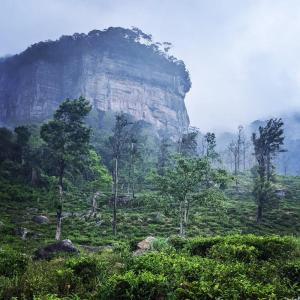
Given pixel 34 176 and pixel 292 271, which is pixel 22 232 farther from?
pixel 292 271

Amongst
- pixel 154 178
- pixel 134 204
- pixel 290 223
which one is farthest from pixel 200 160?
pixel 134 204

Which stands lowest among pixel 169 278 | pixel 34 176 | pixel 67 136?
pixel 169 278

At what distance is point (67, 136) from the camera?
50.2m

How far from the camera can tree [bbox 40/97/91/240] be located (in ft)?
161

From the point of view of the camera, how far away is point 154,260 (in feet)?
48.6

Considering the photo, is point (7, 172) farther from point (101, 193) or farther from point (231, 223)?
point (231, 223)

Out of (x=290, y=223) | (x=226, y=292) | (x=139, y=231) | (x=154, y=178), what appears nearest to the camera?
(x=226, y=292)

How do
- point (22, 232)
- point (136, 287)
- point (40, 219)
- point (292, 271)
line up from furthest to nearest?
point (40, 219) → point (22, 232) → point (292, 271) → point (136, 287)

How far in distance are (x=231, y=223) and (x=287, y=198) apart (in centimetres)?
2918

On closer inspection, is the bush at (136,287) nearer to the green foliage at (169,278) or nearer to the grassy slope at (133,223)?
the green foliage at (169,278)

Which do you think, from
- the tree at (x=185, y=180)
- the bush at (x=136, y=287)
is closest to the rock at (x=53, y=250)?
the bush at (x=136, y=287)

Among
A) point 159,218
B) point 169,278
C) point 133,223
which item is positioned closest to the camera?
point 169,278

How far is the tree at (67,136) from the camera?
49.0 metres

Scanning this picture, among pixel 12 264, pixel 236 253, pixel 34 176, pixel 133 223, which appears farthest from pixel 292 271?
pixel 34 176
